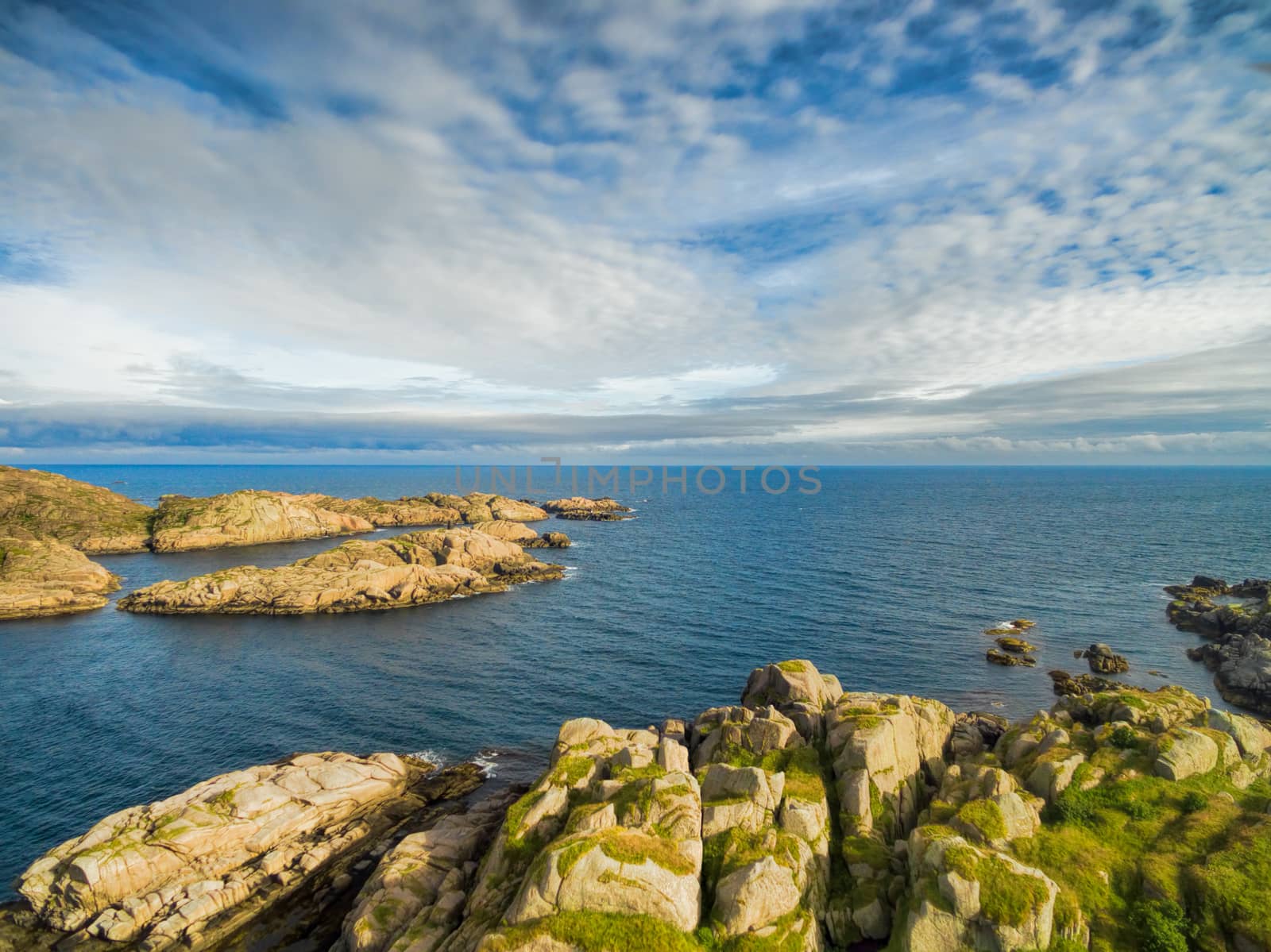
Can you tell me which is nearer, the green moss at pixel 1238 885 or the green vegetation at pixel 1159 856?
the green moss at pixel 1238 885

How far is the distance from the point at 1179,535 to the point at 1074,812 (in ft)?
494

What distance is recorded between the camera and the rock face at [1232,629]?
52719 millimetres

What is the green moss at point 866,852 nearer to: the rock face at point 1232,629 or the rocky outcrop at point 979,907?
the rocky outcrop at point 979,907

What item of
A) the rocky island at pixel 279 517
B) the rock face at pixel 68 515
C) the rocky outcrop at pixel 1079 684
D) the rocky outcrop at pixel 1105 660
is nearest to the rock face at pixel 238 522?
the rocky island at pixel 279 517

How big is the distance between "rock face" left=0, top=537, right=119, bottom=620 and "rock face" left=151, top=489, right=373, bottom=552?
30.6 meters

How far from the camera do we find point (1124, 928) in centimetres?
2044

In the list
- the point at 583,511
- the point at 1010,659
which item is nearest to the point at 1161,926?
the point at 1010,659

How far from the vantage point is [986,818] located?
24.5 meters

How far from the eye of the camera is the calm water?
150ft

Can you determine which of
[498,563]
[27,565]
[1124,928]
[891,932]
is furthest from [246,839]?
[27,565]

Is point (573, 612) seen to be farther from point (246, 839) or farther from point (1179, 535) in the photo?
point (1179, 535)

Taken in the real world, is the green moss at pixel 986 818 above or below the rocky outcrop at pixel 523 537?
above

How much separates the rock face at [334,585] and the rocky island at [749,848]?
5061 centimetres

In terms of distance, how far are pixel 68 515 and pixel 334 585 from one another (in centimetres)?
8973
